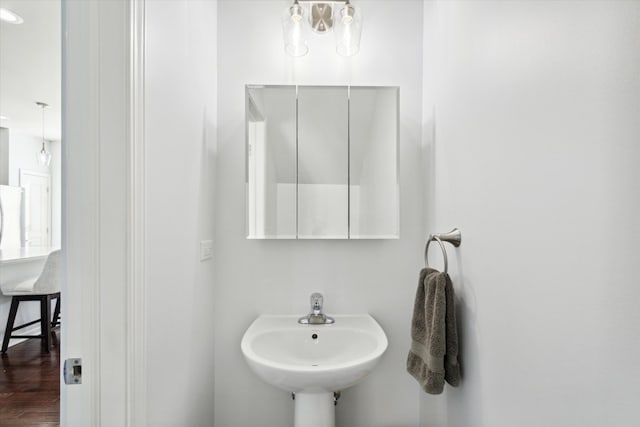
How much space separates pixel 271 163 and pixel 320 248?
1.52ft

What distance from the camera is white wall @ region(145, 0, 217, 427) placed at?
39.1 inches

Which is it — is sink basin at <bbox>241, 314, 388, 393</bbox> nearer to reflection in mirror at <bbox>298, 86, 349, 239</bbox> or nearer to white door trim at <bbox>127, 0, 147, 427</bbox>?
reflection in mirror at <bbox>298, 86, 349, 239</bbox>

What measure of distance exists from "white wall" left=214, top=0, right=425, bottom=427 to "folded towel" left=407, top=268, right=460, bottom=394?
1.30 ft

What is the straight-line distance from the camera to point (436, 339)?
113 centimetres

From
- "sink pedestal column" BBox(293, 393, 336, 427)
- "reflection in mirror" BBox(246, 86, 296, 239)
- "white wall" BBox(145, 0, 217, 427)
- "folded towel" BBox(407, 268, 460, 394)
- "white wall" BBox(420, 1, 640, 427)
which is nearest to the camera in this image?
"white wall" BBox(420, 1, 640, 427)

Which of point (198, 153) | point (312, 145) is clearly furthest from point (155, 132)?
point (312, 145)

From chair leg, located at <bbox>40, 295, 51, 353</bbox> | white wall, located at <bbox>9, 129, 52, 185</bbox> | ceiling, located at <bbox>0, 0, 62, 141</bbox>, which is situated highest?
ceiling, located at <bbox>0, 0, 62, 141</bbox>

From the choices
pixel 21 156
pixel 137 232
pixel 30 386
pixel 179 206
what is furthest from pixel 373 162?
pixel 30 386

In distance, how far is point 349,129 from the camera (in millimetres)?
1622

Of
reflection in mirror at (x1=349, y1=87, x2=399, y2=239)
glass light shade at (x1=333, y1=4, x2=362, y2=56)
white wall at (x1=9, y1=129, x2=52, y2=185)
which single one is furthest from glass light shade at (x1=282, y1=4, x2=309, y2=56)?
white wall at (x1=9, y1=129, x2=52, y2=185)

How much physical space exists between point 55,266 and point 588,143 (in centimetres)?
298

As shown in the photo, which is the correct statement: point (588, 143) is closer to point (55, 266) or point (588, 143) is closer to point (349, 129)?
point (349, 129)

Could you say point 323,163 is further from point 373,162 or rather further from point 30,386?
point 30,386

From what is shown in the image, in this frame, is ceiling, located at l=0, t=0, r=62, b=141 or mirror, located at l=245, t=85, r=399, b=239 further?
mirror, located at l=245, t=85, r=399, b=239
